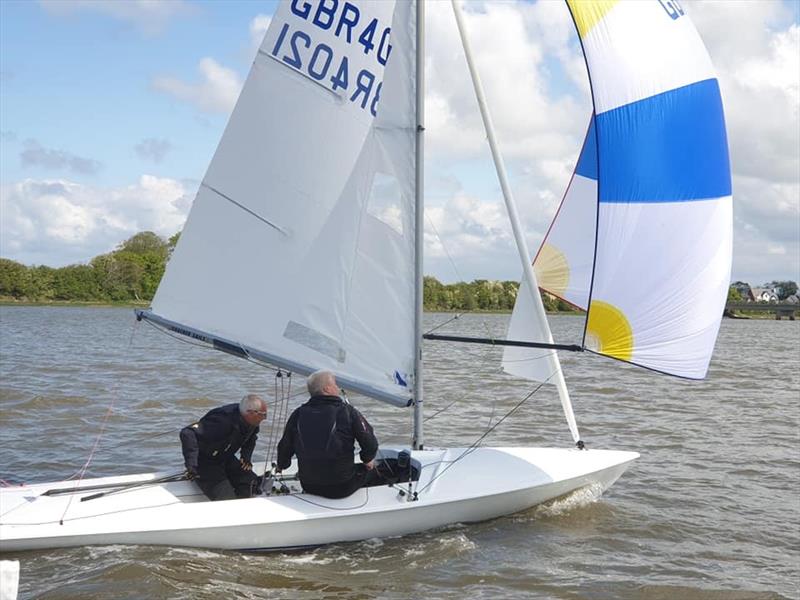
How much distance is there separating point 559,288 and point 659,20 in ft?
7.03

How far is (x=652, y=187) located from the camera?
19.2 feet

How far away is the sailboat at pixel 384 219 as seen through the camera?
19.1 ft

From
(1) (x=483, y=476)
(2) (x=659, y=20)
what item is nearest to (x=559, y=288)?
(1) (x=483, y=476)

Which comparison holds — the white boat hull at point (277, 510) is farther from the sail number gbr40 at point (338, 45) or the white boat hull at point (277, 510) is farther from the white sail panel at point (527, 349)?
the sail number gbr40 at point (338, 45)

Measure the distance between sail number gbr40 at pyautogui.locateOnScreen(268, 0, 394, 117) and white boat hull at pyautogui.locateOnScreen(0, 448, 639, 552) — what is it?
266 centimetres

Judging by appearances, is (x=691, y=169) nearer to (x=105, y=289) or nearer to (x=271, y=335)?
(x=271, y=335)

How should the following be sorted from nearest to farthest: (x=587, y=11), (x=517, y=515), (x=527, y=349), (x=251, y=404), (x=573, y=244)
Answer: (x=251, y=404) → (x=587, y=11) → (x=517, y=515) → (x=527, y=349) → (x=573, y=244)

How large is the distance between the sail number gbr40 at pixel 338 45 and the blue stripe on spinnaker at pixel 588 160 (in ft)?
7.04

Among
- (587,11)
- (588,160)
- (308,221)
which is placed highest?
(587,11)

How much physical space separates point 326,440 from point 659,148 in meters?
2.99

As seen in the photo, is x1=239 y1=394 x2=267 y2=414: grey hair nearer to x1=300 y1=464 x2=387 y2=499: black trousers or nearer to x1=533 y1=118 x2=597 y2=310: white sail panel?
x1=300 y1=464 x2=387 y2=499: black trousers

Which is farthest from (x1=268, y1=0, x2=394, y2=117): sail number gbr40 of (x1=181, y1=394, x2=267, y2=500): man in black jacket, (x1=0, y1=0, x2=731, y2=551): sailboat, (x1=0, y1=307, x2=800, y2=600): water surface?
(x1=0, y1=307, x2=800, y2=600): water surface

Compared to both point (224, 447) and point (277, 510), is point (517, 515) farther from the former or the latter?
point (224, 447)

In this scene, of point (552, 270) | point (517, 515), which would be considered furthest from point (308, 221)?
point (517, 515)
